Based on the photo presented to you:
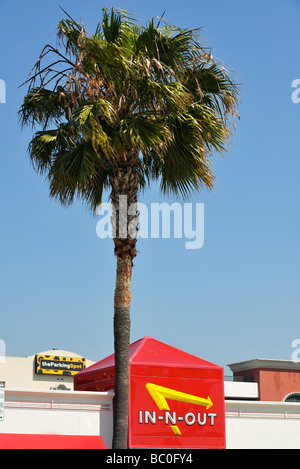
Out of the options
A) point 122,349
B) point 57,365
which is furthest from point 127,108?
point 57,365

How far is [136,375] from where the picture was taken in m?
17.5

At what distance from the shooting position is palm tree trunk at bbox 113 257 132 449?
15.8 metres

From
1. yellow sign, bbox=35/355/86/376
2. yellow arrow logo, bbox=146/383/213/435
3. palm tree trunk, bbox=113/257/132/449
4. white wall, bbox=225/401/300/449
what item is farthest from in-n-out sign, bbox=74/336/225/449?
yellow sign, bbox=35/355/86/376

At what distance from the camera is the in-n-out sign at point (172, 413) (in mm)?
17578

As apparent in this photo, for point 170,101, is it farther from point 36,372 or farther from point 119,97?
point 36,372

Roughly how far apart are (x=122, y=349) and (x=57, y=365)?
4023 cm

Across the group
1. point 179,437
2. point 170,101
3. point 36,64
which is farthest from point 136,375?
point 36,64

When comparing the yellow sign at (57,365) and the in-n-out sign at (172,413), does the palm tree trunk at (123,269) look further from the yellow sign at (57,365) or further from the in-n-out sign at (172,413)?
the yellow sign at (57,365)

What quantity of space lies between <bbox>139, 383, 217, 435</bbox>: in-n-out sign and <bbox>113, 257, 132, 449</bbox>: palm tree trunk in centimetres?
156

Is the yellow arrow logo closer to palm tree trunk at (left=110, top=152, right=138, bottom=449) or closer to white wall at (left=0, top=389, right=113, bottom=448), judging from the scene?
white wall at (left=0, top=389, right=113, bottom=448)

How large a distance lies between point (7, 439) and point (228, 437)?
6799mm

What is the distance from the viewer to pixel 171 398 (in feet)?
58.6

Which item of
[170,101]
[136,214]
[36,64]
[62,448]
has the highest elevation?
[36,64]

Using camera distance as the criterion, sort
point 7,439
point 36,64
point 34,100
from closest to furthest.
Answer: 1. point 7,439
2. point 36,64
3. point 34,100
